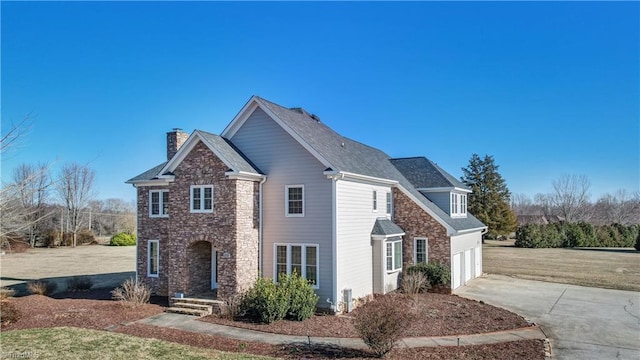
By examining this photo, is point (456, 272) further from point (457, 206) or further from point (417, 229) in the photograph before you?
point (457, 206)

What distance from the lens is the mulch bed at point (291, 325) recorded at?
11812 millimetres

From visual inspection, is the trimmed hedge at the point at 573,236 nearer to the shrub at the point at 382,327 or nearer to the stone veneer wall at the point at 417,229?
the stone veneer wall at the point at 417,229

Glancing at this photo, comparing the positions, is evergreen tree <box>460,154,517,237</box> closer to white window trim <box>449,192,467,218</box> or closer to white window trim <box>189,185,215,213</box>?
white window trim <box>449,192,467,218</box>

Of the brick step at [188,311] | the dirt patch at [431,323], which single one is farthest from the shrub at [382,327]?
the brick step at [188,311]

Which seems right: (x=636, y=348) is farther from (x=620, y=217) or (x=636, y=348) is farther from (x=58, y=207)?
(x=620, y=217)

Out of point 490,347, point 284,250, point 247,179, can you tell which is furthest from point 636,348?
point 247,179

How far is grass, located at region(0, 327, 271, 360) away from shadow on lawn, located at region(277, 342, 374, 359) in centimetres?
103

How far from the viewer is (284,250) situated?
18.0m

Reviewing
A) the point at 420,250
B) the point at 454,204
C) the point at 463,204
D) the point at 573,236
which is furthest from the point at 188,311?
the point at 573,236

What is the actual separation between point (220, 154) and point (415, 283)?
11547mm

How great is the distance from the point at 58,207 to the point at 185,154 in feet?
162

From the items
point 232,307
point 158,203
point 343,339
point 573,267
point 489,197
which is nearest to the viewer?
point 343,339

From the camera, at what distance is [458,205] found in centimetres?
2664

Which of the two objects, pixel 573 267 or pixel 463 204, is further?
pixel 573 267
